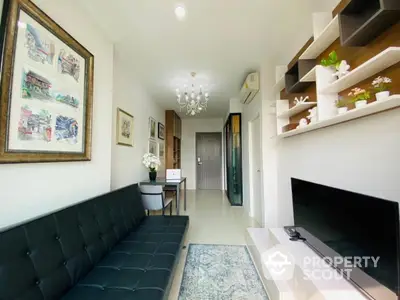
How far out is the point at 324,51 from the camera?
1733 millimetres

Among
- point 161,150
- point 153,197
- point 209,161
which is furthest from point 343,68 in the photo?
point 209,161

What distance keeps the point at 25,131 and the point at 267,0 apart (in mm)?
2201

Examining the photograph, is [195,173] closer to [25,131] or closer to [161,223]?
[161,223]

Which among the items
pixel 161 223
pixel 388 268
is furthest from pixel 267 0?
pixel 161 223

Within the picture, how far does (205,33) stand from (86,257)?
2443 millimetres

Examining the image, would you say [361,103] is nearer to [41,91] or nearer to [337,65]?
[337,65]

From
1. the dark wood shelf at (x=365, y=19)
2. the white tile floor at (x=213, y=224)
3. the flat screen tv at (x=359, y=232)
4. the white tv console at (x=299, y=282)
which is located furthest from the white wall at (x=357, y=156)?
the white tile floor at (x=213, y=224)

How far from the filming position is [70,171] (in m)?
1.73

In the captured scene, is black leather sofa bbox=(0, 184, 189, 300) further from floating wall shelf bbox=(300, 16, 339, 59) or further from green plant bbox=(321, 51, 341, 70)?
floating wall shelf bbox=(300, 16, 339, 59)

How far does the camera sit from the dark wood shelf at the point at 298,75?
6.25 ft

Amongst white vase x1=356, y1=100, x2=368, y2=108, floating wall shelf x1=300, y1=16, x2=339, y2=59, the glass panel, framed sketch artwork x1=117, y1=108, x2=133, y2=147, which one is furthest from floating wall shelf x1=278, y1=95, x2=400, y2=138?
the glass panel

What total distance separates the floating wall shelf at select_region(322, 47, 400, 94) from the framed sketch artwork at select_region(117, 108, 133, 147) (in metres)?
2.54

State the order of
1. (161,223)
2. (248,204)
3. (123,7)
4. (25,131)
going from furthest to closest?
1. (248,204)
2. (161,223)
3. (123,7)
4. (25,131)

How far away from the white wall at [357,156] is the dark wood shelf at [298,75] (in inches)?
19.1
